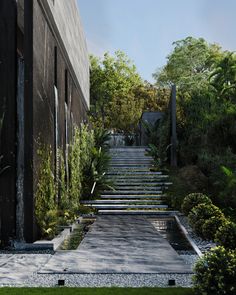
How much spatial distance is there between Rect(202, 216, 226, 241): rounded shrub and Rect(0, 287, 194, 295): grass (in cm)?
324

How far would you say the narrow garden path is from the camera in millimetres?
5316

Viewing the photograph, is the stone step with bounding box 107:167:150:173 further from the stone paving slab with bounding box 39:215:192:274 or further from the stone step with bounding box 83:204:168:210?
the stone paving slab with bounding box 39:215:192:274

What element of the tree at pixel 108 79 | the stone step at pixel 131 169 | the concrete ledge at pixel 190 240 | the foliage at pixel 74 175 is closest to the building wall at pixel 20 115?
the concrete ledge at pixel 190 240

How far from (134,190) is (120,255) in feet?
25.3

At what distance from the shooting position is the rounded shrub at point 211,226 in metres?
7.32

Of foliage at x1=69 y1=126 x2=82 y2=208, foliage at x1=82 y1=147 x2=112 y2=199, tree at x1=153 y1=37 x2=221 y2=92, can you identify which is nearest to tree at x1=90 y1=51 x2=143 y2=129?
tree at x1=153 y1=37 x2=221 y2=92

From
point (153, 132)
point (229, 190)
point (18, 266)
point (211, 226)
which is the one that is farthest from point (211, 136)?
point (18, 266)

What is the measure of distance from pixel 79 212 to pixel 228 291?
7.86 metres

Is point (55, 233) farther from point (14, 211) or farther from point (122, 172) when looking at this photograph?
point (122, 172)

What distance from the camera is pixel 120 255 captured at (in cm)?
604

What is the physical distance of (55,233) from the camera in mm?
7887

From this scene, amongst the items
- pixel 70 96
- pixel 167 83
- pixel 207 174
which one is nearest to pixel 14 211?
pixel 70 96

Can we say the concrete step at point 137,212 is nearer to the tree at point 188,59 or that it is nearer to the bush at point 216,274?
the bush at point 216,274

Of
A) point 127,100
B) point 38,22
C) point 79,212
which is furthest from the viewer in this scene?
point 127,100
